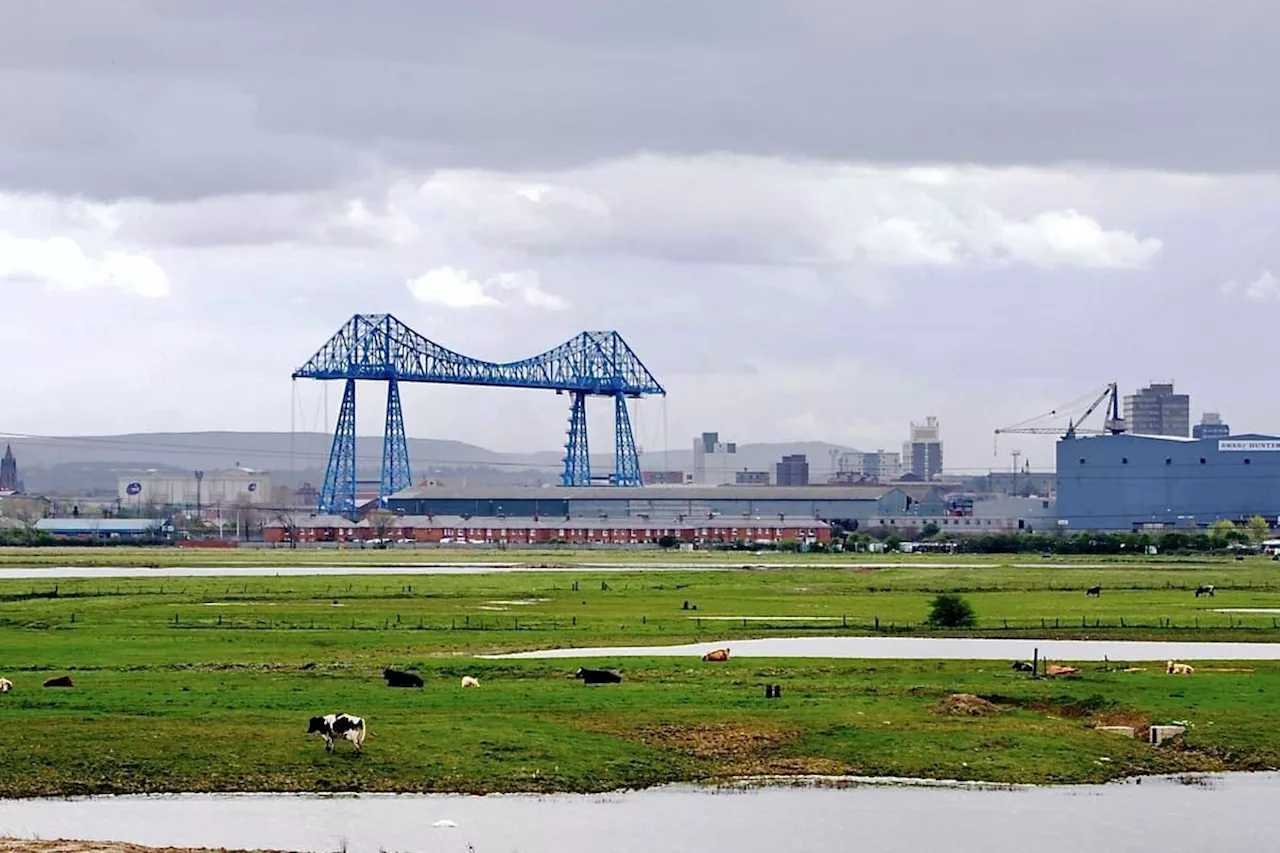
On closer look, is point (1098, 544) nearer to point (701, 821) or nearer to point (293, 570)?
point (293, 570)

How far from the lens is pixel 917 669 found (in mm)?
50594

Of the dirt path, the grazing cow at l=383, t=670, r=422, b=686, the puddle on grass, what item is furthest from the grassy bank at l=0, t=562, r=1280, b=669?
the dirt path

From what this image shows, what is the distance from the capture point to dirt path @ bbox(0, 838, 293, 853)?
27297 mm

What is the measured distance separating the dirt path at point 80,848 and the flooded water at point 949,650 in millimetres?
25454

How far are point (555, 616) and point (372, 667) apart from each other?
2405 centimetres

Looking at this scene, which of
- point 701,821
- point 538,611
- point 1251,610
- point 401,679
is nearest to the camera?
point 701,821

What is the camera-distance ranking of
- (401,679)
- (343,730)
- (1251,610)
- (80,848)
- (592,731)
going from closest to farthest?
1. (80,848)
2. (343,730)
3. (592,731)
4. (401,679)
5. (1251,610)

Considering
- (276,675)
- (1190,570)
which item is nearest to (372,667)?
(276,675)

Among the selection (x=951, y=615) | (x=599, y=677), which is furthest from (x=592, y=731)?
(x=951, y=615)

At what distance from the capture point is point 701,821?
30953 millimetres

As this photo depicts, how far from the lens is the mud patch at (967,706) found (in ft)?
135

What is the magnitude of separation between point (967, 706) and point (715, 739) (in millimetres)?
6860

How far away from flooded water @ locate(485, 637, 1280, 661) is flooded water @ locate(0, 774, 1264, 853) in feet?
68.0

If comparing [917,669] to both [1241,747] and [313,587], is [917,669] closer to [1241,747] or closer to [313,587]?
[1241,747]
